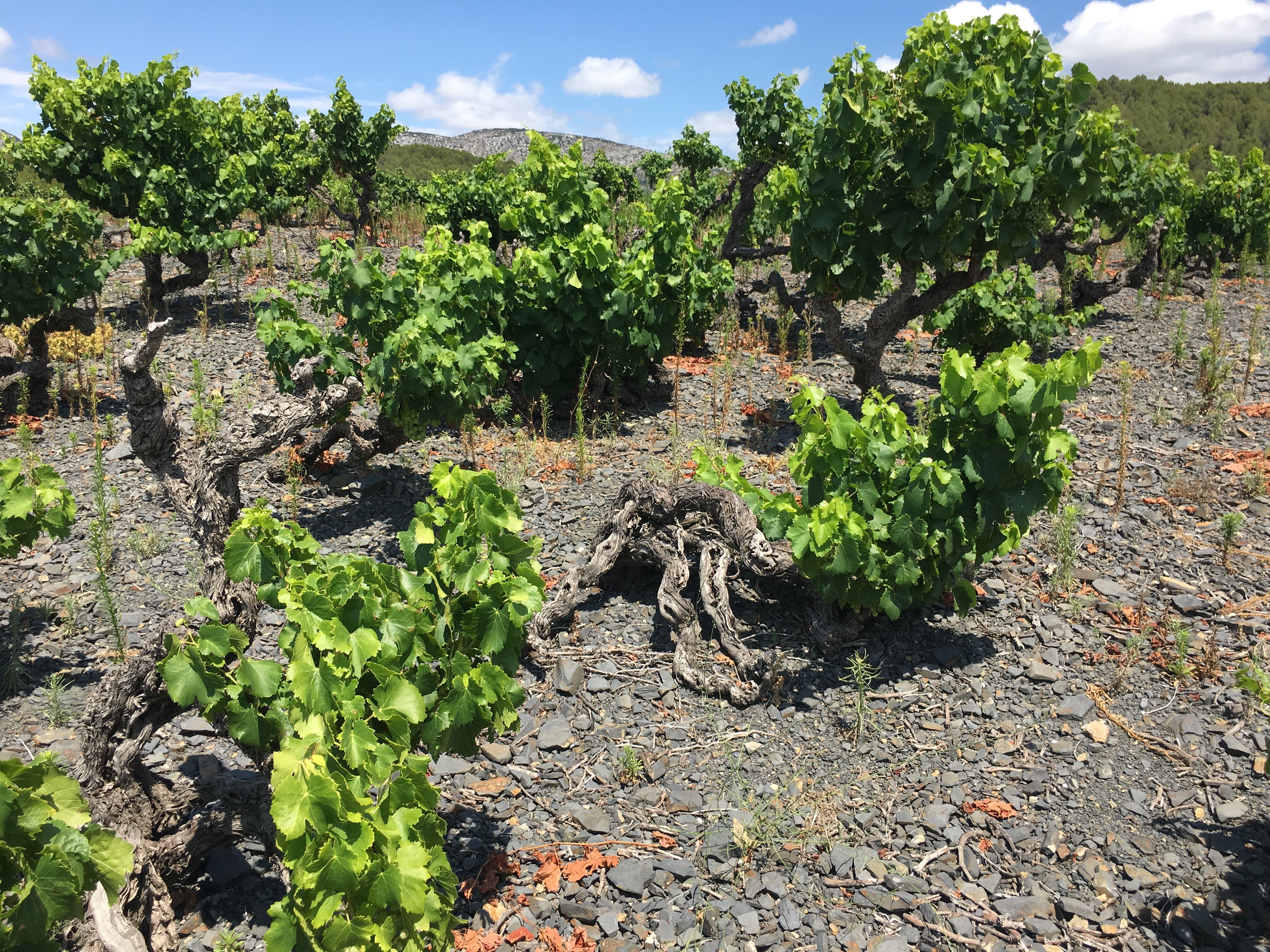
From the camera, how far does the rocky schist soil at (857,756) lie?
3244mm

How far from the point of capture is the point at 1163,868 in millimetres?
3389

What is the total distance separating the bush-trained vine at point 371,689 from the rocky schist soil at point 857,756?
2.20 ft

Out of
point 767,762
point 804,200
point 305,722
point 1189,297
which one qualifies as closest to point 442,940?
point 305,722

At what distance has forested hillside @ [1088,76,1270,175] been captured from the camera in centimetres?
5481

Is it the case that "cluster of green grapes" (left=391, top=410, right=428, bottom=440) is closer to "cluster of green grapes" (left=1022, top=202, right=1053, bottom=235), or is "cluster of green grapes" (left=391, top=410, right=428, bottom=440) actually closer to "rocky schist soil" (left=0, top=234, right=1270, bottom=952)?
"rocky schist soil" (left=0, top=234, right=1270, bottom=952)

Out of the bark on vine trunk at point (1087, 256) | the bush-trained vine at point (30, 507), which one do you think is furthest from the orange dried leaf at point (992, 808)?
the bark on vine trunk at point (1087, 256)

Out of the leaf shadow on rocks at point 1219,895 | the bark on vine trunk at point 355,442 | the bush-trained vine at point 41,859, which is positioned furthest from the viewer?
the bark on vine trunk at point 355,442

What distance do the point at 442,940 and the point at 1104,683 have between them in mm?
3752

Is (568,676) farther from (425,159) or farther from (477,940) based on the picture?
(425,159)

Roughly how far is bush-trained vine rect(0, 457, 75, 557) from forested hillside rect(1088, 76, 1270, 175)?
5761cm

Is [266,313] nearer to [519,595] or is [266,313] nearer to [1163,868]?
[519,595]

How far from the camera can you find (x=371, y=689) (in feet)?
9.88

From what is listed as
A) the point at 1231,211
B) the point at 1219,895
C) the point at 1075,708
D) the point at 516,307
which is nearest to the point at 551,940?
the point at 1219,895

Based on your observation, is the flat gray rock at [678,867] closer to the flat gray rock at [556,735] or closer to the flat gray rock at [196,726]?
the flat gray rock at [556,735]
